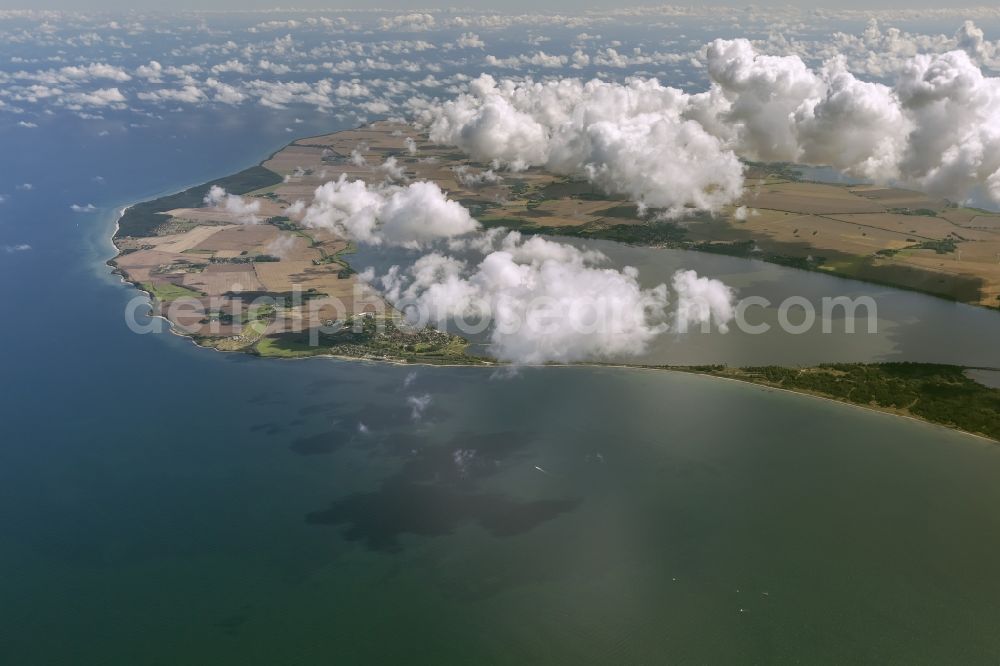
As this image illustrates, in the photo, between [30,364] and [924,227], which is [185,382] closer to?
[30,364]

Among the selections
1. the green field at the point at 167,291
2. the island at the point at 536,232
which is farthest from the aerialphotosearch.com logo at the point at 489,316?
the green field at the point at 167,291

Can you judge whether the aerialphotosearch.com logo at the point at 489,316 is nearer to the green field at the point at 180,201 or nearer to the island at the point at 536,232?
the island at the point at 536,232

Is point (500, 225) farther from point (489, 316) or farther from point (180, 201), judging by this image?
point (180, 201)

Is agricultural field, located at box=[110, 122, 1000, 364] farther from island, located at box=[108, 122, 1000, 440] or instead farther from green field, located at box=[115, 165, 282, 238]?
green field, located at box=[115, 165, 282, 238]

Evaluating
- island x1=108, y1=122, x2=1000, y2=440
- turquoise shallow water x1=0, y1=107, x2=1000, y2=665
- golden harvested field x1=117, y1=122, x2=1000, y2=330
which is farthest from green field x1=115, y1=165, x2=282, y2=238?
turquoise shallow water x1=0, y1=107, x2=1000, y2=665

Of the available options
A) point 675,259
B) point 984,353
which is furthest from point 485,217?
point 984,353

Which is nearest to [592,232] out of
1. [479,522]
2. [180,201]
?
[479,522]
